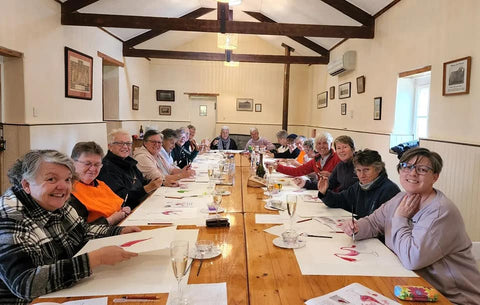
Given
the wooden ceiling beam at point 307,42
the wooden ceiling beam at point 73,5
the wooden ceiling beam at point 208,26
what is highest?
the wooden ceiling beam at point 307,42

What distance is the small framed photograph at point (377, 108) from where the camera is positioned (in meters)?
5.27

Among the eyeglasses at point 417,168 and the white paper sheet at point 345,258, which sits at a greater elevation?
the eyeglasses at point 417,168

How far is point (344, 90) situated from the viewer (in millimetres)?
6848

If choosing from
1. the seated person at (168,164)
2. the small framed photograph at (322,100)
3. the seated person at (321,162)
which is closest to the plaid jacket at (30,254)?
the seated person at (168,164)

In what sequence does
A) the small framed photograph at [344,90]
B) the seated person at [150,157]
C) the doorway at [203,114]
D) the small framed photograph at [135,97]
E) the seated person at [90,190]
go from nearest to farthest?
the seated person at [90,190] < the seated person at [150,157] < the small framed photograph at [344,90] < the small framed photograph at [135,97] < the doorway at [203,114]

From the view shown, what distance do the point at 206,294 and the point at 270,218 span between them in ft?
2.96

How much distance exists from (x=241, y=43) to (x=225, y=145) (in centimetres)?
380

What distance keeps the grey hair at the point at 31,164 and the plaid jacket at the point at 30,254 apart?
0.16 ft

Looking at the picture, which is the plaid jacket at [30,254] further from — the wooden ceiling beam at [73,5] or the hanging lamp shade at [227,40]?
the wooden ceiling beam at [73,5]

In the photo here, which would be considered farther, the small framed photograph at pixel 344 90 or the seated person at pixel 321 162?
the small framed photograph at pixel 344 90

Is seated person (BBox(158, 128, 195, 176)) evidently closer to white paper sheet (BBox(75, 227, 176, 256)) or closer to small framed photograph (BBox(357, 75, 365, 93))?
white paper sheet (BBox(75, 227, 176, 256))

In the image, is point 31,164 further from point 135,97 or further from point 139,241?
point 135,97

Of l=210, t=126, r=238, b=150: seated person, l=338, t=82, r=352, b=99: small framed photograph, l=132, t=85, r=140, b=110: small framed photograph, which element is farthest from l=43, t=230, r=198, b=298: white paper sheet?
l=132, t=85, r=140, b=110: small framed photograph

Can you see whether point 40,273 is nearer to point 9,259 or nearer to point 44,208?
point 9,259
